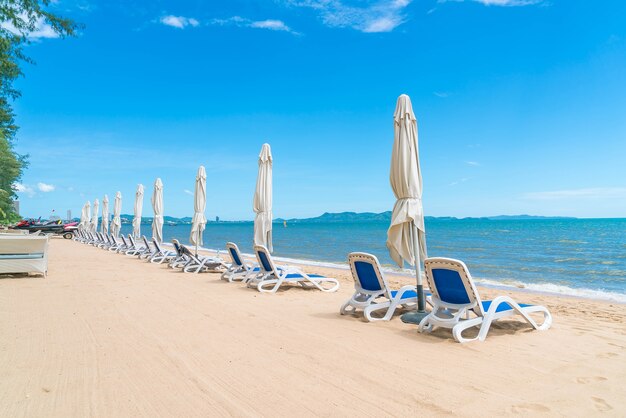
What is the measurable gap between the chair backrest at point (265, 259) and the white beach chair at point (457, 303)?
3.65m

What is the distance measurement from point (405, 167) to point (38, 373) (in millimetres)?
4117

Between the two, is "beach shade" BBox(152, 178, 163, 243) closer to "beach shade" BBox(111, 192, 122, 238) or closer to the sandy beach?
"beach shade" BBox(111, 192, 122, 238)

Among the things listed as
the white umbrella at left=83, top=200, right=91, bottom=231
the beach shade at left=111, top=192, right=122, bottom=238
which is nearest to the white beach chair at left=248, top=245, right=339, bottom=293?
the beach shade at left=111, top=192, right=122, bottom=238

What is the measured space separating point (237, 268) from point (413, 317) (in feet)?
15.8

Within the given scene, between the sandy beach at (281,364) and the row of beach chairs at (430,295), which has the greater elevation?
the row of beach chairs at (430,295)

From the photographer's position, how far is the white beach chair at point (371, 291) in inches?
204

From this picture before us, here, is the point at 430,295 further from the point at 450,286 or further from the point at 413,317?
the point at 450,286

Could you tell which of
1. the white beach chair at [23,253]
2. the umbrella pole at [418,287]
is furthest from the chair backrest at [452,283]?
the white beach chair at [23,253]

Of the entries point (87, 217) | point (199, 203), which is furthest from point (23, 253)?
point (87, 217)

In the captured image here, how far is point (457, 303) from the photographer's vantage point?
4344 millimetres

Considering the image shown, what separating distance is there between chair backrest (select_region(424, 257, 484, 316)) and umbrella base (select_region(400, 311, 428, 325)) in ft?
1.96

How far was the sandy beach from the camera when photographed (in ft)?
8.59

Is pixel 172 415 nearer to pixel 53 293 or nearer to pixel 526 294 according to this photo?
pixel 53 293

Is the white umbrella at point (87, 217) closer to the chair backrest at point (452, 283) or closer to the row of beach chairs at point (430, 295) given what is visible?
the row of beach chairs at point (430, 295)
